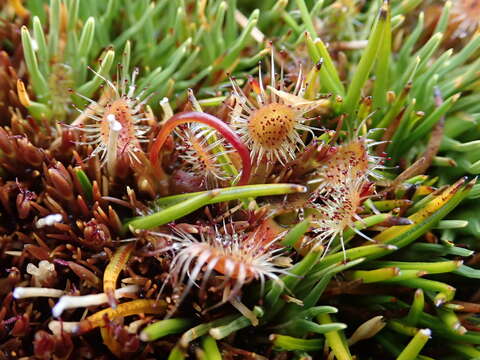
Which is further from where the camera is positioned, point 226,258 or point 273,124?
point 273,124

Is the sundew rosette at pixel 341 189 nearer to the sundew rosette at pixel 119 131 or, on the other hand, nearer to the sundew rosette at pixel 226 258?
the sundew rosette at pixel 226 258

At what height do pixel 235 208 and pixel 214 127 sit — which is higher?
pixel 214 127

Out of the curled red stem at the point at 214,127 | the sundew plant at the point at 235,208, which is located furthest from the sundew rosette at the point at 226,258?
the curled red stem at the point at 214,127

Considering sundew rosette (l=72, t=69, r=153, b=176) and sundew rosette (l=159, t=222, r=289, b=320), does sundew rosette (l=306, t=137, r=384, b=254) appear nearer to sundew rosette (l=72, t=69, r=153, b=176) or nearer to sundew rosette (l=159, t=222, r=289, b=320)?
sundew rosette (l=159, t=222, r=289, b=320)

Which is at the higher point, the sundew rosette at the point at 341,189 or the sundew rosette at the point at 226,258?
the sundew rosette at the point at 341,189

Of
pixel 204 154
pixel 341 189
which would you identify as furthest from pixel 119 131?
pixel 341 189

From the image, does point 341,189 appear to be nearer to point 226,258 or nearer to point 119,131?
point 226,258

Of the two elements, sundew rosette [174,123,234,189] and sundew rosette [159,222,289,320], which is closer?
sundew rosette [159,222,289,320]

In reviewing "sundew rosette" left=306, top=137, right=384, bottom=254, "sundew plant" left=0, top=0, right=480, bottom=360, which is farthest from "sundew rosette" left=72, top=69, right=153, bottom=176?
"sundew rosette" left=306, top=137, right=384, bottom=254

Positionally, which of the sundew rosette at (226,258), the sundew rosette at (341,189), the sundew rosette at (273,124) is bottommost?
the sundew rosette at (226,258)
